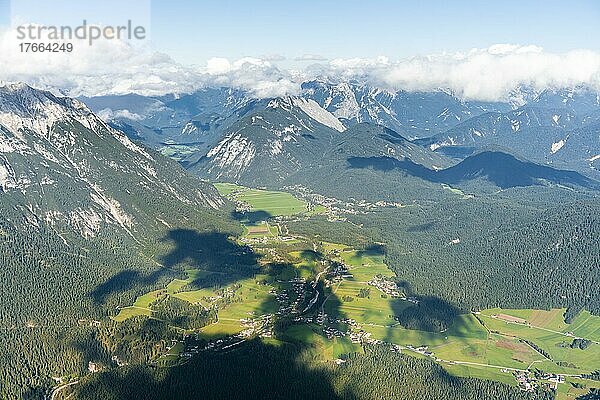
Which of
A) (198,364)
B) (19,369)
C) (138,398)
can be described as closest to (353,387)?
(198,364)

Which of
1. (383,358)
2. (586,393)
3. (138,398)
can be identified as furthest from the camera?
(383,358)

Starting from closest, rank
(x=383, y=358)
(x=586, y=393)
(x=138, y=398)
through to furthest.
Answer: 1. (x=138, y=398)
2. (x=586, y=393)
3. (x=383, y=358)

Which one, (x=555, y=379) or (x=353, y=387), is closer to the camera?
(x=353, y=387)

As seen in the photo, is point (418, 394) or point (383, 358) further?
point (383, 358)

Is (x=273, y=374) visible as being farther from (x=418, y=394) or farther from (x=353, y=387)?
(x=418, y=394)

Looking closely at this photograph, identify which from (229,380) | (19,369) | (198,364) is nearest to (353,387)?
(229,380)

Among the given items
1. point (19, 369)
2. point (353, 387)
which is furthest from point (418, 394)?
point (19, 369)

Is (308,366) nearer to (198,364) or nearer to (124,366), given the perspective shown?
(198,364)
